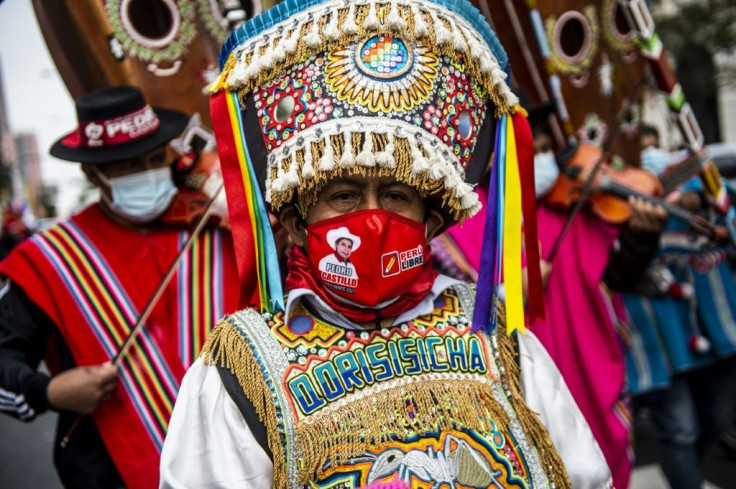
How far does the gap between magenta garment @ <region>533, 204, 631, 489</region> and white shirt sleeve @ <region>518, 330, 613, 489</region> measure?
1.53 metres

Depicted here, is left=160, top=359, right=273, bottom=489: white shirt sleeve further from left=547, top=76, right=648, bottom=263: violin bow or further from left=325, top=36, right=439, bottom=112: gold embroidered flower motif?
left=547, top=76, right=648, bottom=263: violin bow

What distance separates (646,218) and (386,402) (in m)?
2.29

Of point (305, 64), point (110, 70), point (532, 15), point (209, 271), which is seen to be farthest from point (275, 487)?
point (532, 15)

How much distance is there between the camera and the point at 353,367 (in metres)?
2.00

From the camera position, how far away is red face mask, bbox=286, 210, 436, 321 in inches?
75.0

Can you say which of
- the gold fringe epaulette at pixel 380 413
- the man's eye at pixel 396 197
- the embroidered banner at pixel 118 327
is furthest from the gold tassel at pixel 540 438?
the embroidered banner at pixel 118 327

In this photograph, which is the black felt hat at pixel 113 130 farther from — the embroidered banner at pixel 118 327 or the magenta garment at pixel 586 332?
the magenta garment at pixel 586 332

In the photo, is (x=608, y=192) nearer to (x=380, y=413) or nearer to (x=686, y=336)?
(x=686, y=336)

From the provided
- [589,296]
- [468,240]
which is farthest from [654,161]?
[468,240]

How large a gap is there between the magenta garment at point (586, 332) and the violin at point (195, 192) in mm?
1589

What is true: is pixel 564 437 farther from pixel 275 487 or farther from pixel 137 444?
pixel 137 444

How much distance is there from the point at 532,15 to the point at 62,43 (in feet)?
7.34

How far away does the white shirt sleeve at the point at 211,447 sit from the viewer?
6.06 ft

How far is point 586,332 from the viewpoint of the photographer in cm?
380
